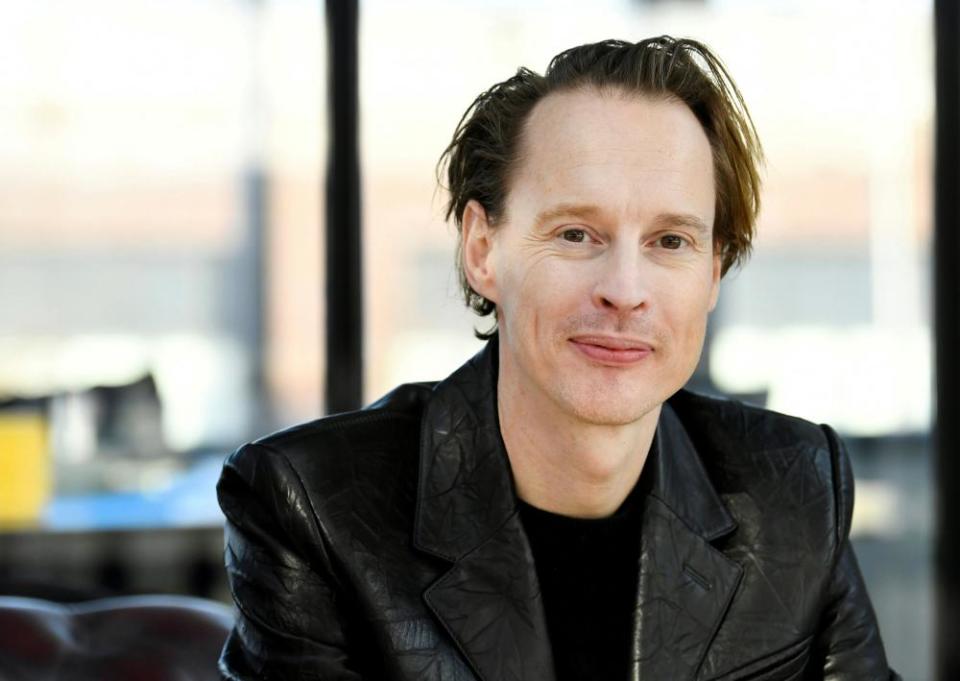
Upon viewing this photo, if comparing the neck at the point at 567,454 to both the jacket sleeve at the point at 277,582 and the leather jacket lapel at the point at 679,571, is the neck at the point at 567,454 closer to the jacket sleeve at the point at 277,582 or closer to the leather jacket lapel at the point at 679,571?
the leather jacket lapel at the point at 679,571

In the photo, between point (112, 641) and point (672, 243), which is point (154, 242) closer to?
point (112, 641)

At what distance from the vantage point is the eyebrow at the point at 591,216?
54.0 inches

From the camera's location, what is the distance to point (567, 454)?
1452 mm

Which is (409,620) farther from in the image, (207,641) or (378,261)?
(378,261)

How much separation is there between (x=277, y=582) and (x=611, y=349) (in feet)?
1.35

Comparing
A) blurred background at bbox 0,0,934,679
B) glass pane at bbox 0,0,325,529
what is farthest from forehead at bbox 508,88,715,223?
glass pane at bbox 0,0,325,529

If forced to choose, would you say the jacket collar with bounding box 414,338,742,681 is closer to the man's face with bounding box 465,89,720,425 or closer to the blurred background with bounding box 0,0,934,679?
the man's face with bounding box 465,89,720,425

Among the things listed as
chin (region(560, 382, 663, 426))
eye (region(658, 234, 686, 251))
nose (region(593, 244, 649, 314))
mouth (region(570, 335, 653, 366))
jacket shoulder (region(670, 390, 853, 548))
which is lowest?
jacket shoulder (region(670, 390, 853, 548))

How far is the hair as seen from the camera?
56.9 inches

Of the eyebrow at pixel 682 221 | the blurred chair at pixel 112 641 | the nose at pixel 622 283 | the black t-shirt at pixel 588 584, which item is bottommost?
the blurred chair at pixel 112 641

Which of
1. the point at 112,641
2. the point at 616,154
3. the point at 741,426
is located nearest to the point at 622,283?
the point at 616,154

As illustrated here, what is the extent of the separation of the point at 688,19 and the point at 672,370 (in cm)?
237

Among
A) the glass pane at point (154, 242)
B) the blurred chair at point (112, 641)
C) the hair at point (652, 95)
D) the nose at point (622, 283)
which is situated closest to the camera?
the nose at point (622, 283)

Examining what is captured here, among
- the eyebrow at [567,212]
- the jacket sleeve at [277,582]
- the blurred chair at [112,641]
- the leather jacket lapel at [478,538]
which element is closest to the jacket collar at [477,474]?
the leather jacket lapel at [478,538]
